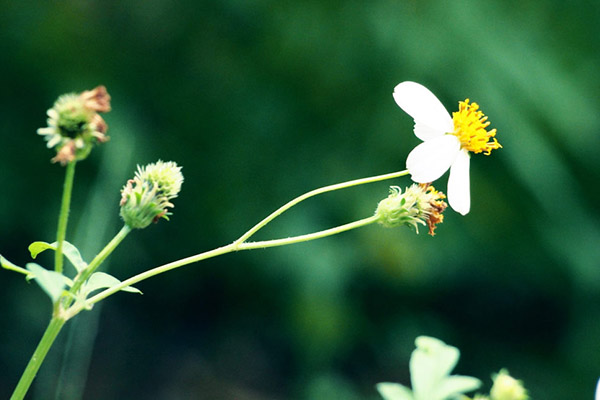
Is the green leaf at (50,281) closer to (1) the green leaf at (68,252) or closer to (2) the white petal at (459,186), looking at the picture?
(1) the green leaf at (68,252)

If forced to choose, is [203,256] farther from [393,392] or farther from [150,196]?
[393,392]

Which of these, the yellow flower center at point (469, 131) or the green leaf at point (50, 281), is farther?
the yellow flower center at point (469, 131)

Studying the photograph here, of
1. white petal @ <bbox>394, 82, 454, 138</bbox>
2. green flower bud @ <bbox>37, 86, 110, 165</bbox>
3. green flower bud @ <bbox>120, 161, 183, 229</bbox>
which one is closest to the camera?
green flower bud @ <bbox>37, 86, 110, 165</bbox>

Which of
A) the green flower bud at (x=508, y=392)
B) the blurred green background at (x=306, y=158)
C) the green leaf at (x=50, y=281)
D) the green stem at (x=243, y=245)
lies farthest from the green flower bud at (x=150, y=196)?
the blurred green background at (x=306, y=158)

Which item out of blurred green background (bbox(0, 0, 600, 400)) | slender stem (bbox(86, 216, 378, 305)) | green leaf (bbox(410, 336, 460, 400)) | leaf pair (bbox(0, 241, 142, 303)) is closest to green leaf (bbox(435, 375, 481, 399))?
green leaf (bbox(410, 336, 460, 400))

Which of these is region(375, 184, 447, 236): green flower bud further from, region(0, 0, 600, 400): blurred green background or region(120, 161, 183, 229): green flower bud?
region(0, 0, 600, 400): blurred green background

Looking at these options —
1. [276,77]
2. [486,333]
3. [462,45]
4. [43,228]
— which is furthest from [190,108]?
[486,333]
